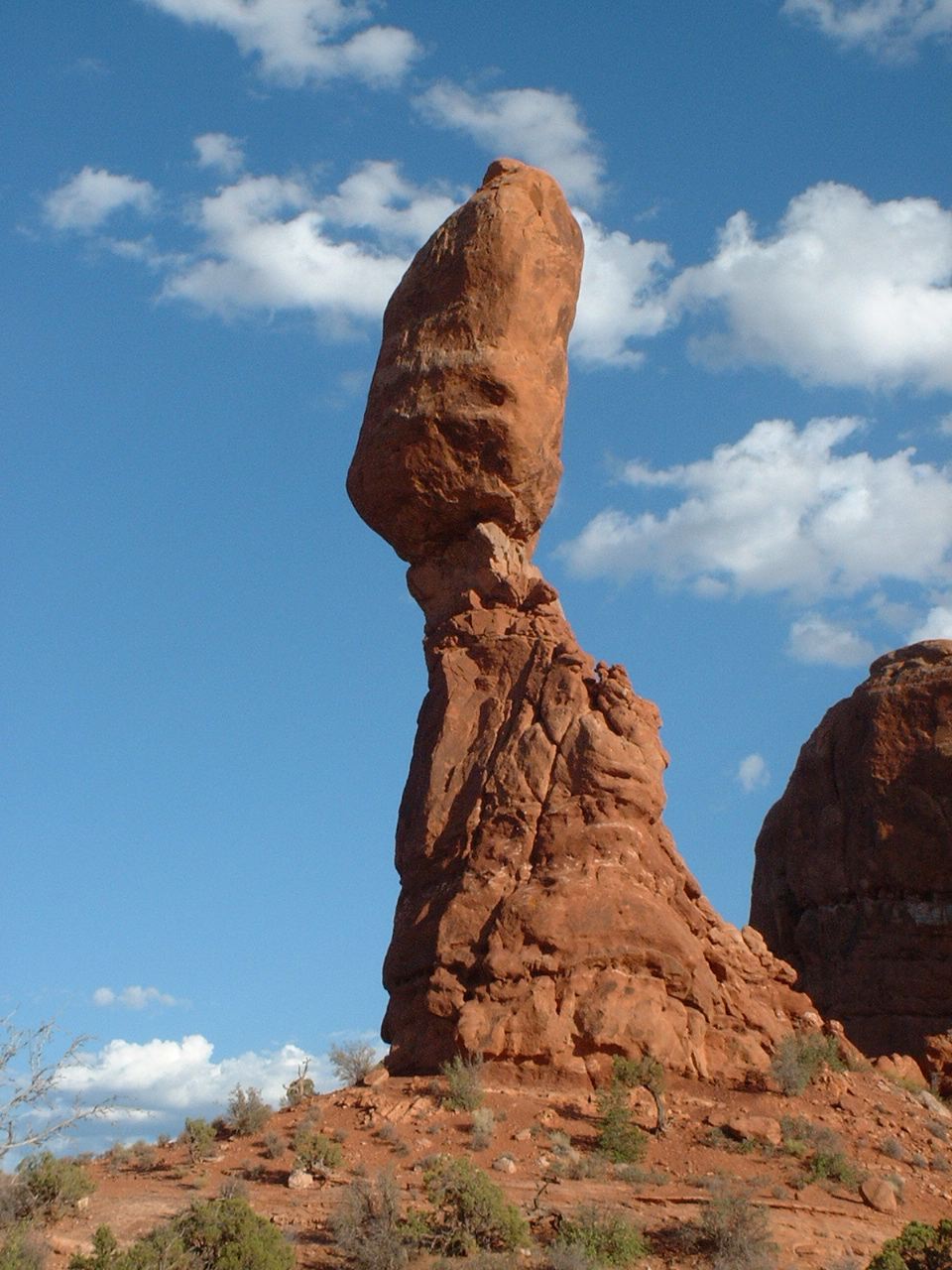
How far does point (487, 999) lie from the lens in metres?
20.9

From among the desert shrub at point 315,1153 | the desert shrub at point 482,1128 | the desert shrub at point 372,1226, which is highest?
the desert shrub at point 482,1128

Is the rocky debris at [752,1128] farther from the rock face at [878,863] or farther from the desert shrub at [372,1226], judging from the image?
the rock face at [878,863]

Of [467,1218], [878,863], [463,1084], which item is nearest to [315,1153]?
[463,1084]

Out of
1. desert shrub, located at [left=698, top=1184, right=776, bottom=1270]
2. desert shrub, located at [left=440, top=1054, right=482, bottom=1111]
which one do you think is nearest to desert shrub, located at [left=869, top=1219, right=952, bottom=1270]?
desert shrub, located at [left=698, top=1184, right=776, bottom=1270]

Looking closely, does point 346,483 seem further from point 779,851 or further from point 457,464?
point 779,851

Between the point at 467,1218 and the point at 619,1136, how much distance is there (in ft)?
10.0

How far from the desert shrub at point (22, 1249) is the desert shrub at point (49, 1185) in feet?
2.16

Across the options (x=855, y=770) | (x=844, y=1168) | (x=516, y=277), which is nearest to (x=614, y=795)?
(x=844, y=1168)

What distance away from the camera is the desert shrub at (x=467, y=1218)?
15.8 metres

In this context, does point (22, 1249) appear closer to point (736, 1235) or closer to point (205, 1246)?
point (205, 1246)

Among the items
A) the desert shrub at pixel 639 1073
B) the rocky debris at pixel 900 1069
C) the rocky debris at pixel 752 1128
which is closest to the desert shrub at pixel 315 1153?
the desert shrub at pixel 639 1073

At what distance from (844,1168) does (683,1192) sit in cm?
226

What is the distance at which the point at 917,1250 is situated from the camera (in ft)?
50.7

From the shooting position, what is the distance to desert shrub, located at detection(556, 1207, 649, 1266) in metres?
15.5
